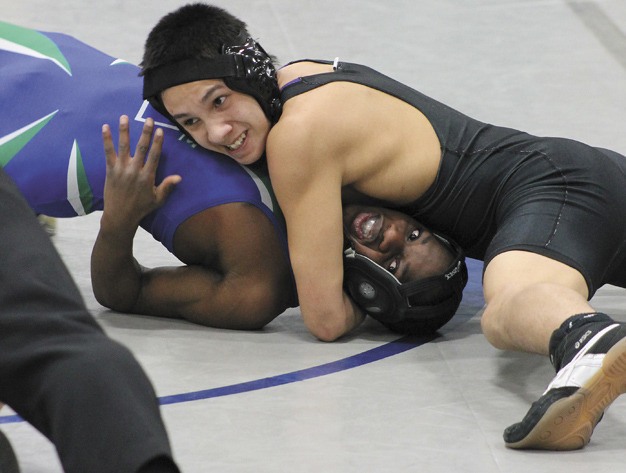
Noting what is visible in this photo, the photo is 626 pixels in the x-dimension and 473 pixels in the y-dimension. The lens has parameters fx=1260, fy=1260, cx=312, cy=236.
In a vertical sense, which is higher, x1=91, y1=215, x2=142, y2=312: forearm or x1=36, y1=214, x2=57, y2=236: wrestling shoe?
x1=91, y1=215, x2=142, y2=312: forearm

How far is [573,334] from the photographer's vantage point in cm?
256

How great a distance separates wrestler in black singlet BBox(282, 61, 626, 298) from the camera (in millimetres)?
3078

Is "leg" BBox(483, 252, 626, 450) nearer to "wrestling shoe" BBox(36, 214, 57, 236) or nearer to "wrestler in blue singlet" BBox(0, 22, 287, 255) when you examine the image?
"wrestler in blue singlet" BBox(0, 22, 287, 255)

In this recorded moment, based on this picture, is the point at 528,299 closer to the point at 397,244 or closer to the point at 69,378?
the point at 397,244

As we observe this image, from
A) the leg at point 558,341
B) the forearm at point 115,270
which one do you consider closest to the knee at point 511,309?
the leg at point 558,341

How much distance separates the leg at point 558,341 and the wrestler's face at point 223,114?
26.8 inches

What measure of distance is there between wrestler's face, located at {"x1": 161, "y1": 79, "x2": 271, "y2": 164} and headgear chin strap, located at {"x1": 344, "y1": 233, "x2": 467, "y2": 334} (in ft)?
1.24

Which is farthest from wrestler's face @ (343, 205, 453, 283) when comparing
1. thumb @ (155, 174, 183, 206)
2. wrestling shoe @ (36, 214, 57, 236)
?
wrestling shoe @ (36, 214, 57, 236)

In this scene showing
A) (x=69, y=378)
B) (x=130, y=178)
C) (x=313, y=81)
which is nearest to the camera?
(x=69, y=378)

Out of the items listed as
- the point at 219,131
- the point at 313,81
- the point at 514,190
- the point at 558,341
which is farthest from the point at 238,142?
the point at 558,341

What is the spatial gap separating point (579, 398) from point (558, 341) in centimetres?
21

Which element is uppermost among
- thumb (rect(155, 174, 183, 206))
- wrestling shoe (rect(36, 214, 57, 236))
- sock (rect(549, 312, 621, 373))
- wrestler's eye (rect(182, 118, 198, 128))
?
wrestler's eye (rect(182, 118, 198, 128))

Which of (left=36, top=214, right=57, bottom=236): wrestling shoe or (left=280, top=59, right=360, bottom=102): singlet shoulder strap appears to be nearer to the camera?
(left=280, top=59, right=360, bottom=102): singlet shoulder strap

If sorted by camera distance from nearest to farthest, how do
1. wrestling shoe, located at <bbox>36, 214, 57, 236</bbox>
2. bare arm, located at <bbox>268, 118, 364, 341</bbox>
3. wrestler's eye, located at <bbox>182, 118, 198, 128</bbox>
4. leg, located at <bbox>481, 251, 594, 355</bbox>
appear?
leg, located at <bbox>481, 251, 594, 355</bbox>
bare arm, located at <bbox>268, 118, 364, 341</bbox>
wrestler's eye, located at <bbox>182, 118, 198, 128</bbox>
wrestling shoe, located at <bbox>36, 214, 57, 236</bbox>
